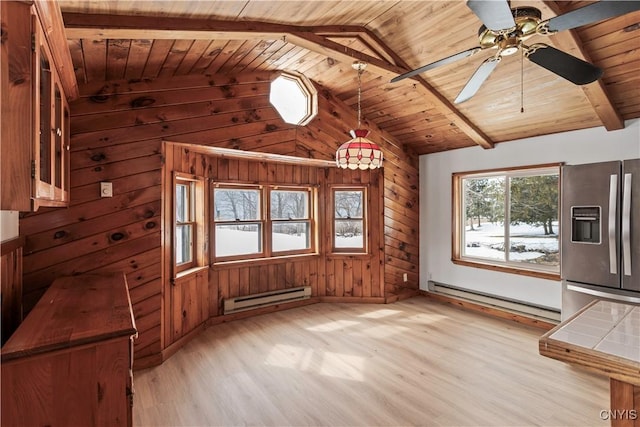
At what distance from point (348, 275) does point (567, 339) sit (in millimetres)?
3863

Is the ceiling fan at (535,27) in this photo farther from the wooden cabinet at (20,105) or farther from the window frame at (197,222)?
the window frame at (197,222)

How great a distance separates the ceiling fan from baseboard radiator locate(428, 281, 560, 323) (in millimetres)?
3092

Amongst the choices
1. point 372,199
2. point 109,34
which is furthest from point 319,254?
point 109,34

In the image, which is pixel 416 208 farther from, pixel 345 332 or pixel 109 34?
pixel 109 34

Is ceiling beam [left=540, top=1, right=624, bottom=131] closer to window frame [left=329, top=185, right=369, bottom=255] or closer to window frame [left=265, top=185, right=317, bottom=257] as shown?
window frame [left=329, top=185, right=369, bottom=255]

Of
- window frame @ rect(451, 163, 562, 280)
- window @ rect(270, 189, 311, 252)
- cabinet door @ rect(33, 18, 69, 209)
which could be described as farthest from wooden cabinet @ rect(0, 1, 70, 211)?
window frame @ rect(451, 163, 562, 280)

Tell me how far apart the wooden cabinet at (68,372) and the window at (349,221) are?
374cm

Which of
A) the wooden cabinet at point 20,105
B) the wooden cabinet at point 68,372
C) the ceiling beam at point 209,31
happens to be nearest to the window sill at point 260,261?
the wooden cabinet at point 68,372

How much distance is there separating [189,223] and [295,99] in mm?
2051

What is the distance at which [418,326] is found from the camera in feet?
13.4

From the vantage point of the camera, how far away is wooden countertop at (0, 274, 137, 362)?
1403 millimetres

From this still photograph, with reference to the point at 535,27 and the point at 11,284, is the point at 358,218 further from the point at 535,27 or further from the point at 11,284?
the point at 11,284

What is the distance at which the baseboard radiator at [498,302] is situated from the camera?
402 cm

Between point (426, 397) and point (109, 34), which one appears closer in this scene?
point (109, 34)
